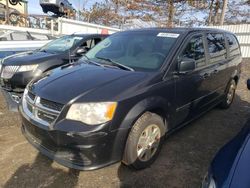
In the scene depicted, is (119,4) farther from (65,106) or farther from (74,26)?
(65,106)

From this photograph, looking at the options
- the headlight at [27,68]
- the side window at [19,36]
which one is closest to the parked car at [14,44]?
the side window at [19,36]

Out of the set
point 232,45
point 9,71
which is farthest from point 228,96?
point 9,71

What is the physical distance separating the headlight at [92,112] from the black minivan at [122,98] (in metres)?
0.01

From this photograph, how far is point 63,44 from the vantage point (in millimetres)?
6617

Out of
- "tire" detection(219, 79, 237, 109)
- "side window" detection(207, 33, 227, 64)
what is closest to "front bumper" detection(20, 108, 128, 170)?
"side window" detection(207, 33, 227, 64)

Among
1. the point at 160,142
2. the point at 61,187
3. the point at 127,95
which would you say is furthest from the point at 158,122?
the point at 61,187

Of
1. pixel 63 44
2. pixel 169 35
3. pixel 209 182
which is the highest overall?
pixel 169 35

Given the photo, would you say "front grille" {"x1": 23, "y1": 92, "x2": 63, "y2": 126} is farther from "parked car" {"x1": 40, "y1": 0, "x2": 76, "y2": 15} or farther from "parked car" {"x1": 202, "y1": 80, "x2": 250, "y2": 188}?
"parked car" {"x1": 40, "y1": 0, "x2": 76, "y2": 15}

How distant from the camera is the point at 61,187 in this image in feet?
9.49

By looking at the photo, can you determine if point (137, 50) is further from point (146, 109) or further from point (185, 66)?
point (146, 109)

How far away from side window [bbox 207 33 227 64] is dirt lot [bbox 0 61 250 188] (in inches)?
51.8

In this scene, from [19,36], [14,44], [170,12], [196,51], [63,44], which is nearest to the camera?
[196,51]

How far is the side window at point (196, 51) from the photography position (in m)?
3.77

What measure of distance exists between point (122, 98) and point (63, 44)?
435 cm
